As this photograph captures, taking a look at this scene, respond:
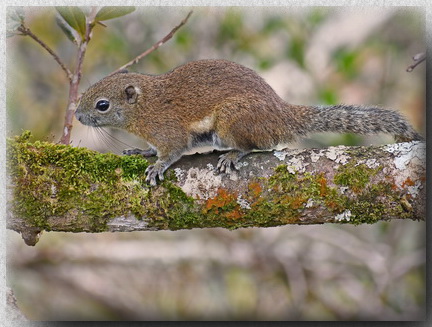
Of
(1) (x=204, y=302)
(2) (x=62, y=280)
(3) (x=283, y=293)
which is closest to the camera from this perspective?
(1) (x=204, y=302)

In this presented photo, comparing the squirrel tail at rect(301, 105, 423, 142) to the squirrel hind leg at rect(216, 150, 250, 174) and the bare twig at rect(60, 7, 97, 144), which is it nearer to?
the squirrel hind leg at rect(216, 150, 250, 174)

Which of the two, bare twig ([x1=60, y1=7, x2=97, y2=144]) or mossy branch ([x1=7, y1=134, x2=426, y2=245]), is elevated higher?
bare twig ([x1=60, y1=7, x2=97, y2=144])

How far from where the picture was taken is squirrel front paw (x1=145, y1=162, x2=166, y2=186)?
2.95m

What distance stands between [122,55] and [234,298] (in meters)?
2.19

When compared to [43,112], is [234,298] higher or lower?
lower

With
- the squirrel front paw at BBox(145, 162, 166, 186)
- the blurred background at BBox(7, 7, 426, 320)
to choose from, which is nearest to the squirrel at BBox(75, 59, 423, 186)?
the squirrel front paw at BBox(145, 162, 166, 186)

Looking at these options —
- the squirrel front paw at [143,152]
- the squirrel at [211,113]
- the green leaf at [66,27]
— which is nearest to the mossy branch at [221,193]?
the squirrel at [211,113]

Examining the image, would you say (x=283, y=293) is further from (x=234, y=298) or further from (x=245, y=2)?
(x=245, y=2)

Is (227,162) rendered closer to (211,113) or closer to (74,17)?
(211,113)

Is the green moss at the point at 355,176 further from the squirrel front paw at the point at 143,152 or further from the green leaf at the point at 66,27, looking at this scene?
the green leaf at the point at 66,27

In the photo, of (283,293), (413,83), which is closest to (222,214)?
(413,83)

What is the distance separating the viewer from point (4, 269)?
3.15 metres

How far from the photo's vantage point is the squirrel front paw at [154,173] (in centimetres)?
295

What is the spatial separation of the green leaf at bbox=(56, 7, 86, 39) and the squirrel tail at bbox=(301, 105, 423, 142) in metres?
1.45
